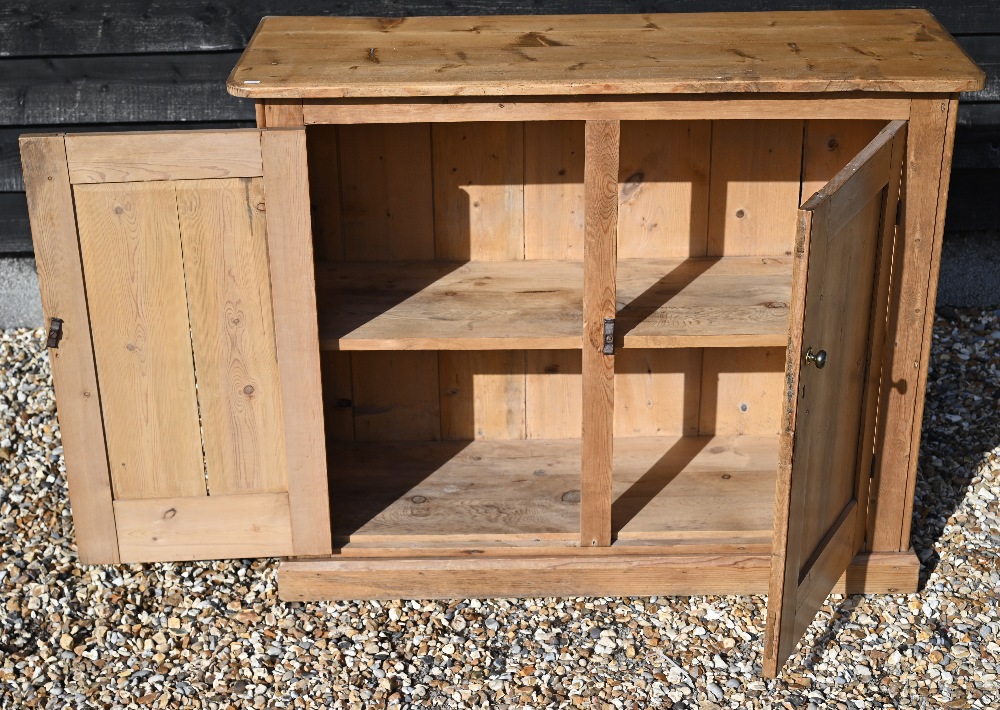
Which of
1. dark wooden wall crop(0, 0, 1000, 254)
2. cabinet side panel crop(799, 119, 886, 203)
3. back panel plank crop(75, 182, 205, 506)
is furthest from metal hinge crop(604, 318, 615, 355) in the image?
dark wooden wall crop(0, 0, 1000, 254)

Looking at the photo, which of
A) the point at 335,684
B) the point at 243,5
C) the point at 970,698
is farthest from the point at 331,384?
the point at 970,698

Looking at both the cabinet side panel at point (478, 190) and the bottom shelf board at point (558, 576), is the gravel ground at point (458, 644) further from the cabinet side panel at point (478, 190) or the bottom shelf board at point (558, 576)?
the cabinet side panel at point (478, 190)

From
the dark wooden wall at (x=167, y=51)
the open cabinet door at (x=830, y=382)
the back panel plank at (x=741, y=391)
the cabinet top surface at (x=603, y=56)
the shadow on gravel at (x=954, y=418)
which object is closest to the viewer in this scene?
the open cabinet door at (x=830, y=382)

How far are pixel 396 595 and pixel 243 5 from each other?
7.71 ft

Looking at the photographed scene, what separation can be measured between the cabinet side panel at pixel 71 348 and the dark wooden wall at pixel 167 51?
138 centimetres

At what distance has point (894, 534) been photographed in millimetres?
3496

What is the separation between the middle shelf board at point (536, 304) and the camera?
10.6 ft

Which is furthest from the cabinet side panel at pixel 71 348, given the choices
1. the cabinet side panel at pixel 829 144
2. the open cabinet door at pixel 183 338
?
the cabinet side panel at pixel 829 144

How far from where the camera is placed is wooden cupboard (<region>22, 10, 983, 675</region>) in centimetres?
295

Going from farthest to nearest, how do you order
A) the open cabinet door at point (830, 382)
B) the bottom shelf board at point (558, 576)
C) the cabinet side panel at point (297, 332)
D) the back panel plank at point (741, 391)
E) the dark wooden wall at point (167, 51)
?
the dark wooden wall at point (167, 51) < the back panel plank at point (741, 391) < the bottom shelf board at point (558, 576) < the cabinet side panel at point (297, 332) < the open cabinet door at point (830, 382)

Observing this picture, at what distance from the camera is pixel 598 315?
3.16 meters

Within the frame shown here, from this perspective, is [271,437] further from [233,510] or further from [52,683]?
[52,683]

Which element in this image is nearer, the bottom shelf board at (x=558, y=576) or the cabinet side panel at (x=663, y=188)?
the bottom shelf board at (x=558, y=576)

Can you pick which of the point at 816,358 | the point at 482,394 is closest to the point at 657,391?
the point at 482,394
